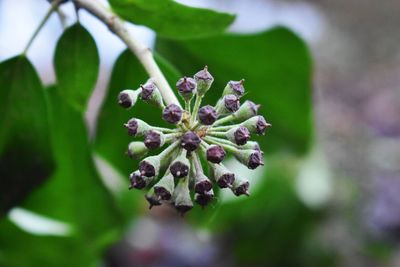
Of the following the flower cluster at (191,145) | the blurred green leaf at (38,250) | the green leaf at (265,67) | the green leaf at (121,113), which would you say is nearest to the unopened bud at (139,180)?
the flower cluster at (191,145)

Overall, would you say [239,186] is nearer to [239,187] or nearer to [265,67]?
[239,187]

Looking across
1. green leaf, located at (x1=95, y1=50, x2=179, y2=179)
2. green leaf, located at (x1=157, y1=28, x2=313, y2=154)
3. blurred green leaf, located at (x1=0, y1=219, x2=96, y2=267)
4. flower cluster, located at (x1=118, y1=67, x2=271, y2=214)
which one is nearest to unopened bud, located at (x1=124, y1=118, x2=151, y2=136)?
flower cluster, located at (x1=118, y1=67, x2=271, y2=214)

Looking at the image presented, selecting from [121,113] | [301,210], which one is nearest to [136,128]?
[121,113]

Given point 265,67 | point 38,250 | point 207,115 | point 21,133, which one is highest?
point 265,67

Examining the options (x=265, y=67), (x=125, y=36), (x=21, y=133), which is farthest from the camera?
(x=265, y=67)

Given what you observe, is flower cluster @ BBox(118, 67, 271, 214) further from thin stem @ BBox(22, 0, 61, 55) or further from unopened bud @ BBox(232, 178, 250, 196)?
thin stem @ BBox(22, 0, 61, 55)

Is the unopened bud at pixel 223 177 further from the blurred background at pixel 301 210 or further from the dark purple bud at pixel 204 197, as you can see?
the blurred background at pixel 301 210
